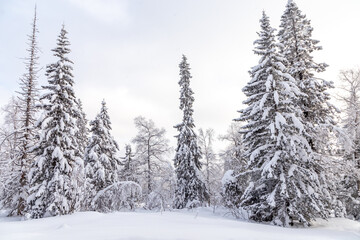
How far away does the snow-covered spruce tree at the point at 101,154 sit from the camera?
19.9 meters

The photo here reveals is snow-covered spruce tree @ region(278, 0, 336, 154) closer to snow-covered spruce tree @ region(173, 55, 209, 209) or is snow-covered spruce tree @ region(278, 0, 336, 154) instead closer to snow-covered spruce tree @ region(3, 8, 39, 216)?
snow-covered spruce tree @ region(173, 55, 209, 209)

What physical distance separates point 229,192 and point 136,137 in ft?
51.6

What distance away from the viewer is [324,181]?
13.9 m

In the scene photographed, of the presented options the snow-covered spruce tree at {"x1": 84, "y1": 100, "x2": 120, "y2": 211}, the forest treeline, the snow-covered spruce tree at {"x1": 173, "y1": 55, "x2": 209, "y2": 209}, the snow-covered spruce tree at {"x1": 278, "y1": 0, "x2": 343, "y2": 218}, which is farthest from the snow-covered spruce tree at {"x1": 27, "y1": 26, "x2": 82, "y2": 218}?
the snow-covered spruce tree at {"x1": 278, "y1": 0, "x2": 343, "y2": 218}

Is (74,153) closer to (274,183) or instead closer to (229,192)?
(229,192)

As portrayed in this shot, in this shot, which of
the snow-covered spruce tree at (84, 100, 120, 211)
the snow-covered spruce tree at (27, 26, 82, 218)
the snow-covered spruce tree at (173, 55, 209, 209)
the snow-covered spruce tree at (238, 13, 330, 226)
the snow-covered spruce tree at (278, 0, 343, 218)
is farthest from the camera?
the snow-covered spruce tree at (173, 55, 209, 209)

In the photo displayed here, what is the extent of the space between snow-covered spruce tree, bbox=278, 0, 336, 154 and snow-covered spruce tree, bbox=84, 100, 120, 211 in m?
15.4

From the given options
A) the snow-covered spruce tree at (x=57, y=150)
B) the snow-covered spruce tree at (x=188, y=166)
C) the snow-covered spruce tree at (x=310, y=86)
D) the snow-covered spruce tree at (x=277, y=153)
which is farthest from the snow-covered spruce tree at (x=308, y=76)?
the snow-covered spruce tree at (x=57, y=150)

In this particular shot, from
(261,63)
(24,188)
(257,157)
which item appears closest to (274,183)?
(257,157)

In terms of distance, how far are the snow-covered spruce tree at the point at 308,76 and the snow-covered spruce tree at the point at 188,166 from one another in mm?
10425

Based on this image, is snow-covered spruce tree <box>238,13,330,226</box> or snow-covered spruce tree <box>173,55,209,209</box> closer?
snow-covered spruce tree <box>238,13,330,226</box>

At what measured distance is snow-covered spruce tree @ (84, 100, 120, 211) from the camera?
1989 centimetres

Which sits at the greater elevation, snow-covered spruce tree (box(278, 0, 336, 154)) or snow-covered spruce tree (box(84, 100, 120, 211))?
snow-covered spruce tree (box(278, 0, 336, 154))

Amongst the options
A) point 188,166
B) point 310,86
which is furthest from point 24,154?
point 310,86
